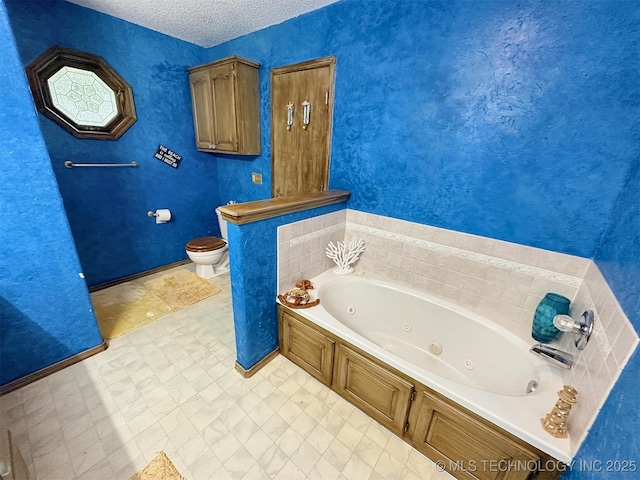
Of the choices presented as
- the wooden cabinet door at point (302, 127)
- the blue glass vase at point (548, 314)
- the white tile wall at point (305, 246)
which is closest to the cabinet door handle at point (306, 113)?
the wooden cabinet door at point (302, 127)

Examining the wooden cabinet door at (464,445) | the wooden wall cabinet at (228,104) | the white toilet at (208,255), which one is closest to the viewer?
the wooden cabinet door at (464,445)

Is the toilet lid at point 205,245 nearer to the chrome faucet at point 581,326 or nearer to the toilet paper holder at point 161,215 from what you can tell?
the toilet paper holder at point 161,215

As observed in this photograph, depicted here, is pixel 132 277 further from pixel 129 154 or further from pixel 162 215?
pixel 129 154

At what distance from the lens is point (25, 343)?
4.83 ft

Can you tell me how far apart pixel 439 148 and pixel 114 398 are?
8.13ft

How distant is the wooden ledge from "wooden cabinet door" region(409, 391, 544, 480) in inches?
47.1

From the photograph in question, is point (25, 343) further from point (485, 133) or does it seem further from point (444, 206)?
point (485, 133)

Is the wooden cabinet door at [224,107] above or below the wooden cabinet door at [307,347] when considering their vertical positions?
above

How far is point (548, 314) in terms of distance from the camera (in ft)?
4.29

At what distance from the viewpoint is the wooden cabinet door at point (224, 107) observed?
2283 millimetres

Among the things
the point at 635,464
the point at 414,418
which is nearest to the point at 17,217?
the point at 414,418

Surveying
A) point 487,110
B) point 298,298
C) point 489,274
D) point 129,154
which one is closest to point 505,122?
point 487,110

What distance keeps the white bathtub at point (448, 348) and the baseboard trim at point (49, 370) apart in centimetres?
151

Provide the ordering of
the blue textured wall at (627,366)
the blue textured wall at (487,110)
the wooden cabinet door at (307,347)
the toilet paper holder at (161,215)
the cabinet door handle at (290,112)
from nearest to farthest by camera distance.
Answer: the blue textured wall at (627,366)
the blue textured wall at (487,110)
the wooden cabinet door at (307,347)
the cabinet door handle at (290,112)
the toilet paper holder at (161,215)
